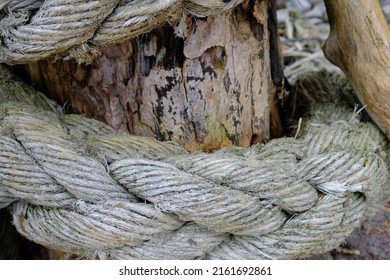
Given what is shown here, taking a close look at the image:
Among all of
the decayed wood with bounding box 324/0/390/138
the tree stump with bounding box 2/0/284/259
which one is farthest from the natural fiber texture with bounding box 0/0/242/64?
the decayed wood with bounding box 324/0/390/138

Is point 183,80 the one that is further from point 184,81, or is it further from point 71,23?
point 71,23

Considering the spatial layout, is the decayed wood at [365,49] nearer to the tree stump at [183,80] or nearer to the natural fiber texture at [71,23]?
the tree stump at [183,80]

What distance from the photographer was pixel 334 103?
1032mm

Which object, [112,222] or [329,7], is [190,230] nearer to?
[112,222]

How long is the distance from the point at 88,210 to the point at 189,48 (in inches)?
10.1

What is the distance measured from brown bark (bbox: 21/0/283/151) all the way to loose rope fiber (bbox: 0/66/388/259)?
1.7 inches

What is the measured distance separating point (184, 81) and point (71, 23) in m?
0.21

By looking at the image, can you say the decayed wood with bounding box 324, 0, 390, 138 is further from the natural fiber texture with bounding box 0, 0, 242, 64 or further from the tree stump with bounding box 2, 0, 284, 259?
the natural fiber texture with bounding box 0, 0, 242, 64

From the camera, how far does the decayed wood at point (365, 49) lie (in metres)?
0.87

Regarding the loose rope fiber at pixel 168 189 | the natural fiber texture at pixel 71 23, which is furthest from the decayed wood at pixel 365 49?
the natural fiber texture at pixel 71 23

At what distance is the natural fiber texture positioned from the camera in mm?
679

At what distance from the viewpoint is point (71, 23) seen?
68 cm

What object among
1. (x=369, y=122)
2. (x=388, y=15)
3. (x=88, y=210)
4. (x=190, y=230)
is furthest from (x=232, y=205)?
(x=388, y=15)

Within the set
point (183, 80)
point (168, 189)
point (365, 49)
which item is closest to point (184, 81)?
point (183, 80)
